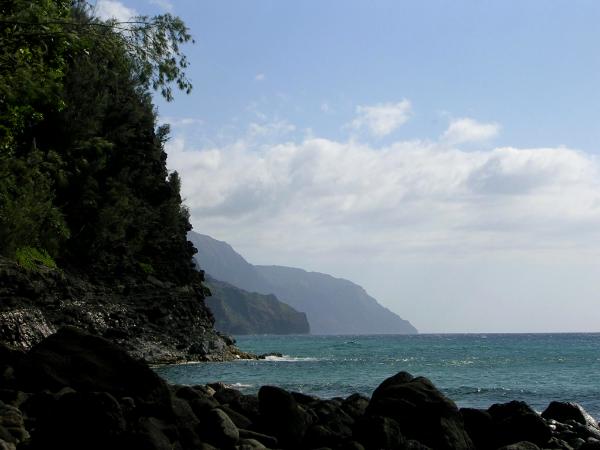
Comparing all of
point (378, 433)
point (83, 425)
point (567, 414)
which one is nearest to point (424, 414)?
point (378, 433)

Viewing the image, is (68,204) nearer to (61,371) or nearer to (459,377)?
(459,377)

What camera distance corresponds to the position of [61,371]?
15016mm

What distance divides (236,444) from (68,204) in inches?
1911

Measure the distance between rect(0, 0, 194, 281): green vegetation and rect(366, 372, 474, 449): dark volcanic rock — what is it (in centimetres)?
984

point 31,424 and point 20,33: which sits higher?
point 20,33

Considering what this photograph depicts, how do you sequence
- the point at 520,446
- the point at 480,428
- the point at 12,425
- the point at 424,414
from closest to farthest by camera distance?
the point at 12,425 → the point at 520,446 → the point at 424,414 → the point at 480,428

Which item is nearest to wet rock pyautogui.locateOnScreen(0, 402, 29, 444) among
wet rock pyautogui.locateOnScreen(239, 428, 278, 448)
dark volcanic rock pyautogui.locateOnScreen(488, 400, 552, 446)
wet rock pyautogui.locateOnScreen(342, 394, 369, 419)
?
wet rock pyautogui.locateOnScreen(239, 428, 278, 448)

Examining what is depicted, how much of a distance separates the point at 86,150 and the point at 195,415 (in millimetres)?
45746

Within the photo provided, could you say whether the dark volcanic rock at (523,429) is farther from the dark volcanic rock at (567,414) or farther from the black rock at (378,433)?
the dark volcanic rock at (567,414)

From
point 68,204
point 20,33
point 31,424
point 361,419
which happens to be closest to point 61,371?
point 31,424

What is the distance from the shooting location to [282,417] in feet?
48.1

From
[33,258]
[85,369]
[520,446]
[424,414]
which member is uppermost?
[33,258]

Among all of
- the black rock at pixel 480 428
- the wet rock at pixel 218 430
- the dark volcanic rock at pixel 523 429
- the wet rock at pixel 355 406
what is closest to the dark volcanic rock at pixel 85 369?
the wet rock at pixel 218 430

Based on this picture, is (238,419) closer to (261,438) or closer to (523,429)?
(261,438)
